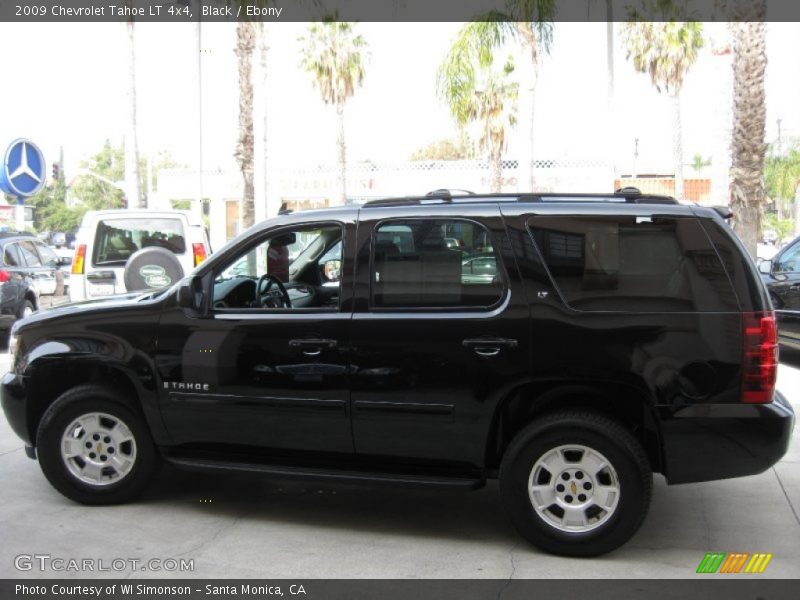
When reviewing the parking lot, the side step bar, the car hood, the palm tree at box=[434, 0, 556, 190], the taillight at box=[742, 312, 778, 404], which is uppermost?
the palm tree at box=[434, 0, 556, 190]

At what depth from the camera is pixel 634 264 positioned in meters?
4.62

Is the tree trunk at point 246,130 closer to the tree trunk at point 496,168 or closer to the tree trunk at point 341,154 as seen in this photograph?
the tree trunk at point 341,154

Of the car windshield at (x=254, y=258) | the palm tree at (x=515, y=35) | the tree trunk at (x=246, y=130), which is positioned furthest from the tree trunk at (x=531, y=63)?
the car windshield at (x=254, y=258)

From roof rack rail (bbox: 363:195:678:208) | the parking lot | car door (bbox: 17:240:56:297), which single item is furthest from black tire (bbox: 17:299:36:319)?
Result: roof rack rail (bbox: 363:195:678:208)

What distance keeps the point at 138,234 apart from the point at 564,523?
8.11m

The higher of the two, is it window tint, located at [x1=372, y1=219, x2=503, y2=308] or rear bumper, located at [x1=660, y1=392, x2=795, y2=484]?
window tint, located at [x1=372, y1=219, x2=503, y2=308]

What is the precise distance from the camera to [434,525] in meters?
5.21

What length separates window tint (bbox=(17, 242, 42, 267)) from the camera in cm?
1340

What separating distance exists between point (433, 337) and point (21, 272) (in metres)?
9.99

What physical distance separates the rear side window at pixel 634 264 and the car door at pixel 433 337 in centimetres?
29

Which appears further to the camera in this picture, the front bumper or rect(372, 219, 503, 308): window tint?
the front bumper

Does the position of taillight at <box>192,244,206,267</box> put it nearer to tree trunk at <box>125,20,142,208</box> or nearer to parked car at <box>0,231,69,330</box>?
parked car at <box>0,231,69,330</box>

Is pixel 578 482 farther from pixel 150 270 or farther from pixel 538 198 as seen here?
pixel 150 270

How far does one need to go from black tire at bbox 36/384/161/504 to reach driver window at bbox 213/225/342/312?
0.91 m
